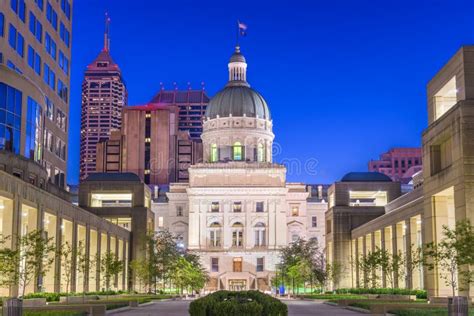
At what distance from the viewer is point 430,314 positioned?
38.1m

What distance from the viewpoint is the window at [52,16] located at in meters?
102

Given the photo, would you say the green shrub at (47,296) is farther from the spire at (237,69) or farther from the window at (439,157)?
the spire at (237,69)

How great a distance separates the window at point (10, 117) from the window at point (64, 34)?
36.6 metres

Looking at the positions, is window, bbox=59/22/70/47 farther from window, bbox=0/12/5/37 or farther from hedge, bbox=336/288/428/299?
hedge, bbox=336/288/428/299

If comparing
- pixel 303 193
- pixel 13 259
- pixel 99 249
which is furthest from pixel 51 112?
pixel 303 193

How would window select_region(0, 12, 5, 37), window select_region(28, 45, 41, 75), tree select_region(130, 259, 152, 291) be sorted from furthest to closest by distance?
tree select_region(130, 259, 152, 291)
window select_region(28, 45, 41, 75)
window select_region(0, 12, 5, 37)

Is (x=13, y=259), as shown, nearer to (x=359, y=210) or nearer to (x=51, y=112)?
(x=51, y=112)

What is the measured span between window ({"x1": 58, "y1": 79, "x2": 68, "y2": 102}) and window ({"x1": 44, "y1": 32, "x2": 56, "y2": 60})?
464cm

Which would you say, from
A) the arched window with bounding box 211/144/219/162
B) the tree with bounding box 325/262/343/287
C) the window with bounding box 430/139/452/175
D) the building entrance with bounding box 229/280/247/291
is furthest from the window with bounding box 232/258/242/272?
the window with bounding box 430/139/452/175

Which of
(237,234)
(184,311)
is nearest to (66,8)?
(237,234)

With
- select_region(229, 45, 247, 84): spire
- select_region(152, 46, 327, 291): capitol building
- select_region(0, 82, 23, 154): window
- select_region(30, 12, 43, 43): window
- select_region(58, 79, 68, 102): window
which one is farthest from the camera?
select_region(229, 45, 247, 84): spire

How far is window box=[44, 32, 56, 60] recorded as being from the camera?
10144 cm

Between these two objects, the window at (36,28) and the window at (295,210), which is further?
the window at (295,210)

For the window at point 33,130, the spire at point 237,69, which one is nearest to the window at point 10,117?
the window at point 33,130
